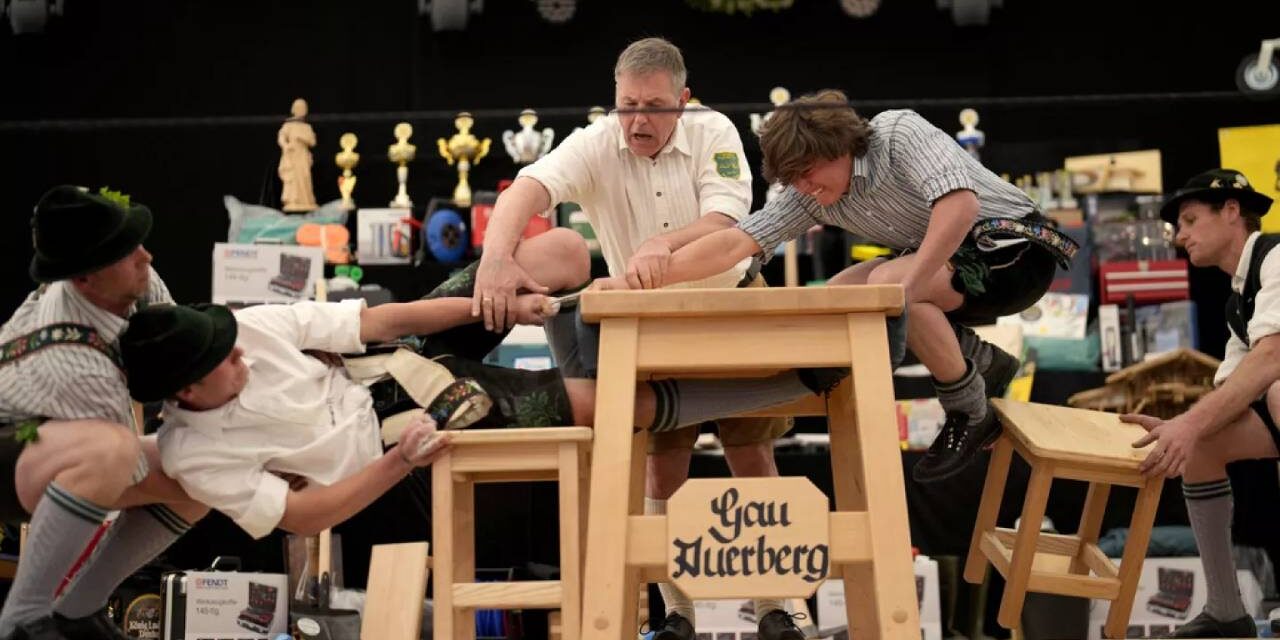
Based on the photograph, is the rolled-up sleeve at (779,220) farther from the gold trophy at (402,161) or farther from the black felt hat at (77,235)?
the gold trophy at (402,161)

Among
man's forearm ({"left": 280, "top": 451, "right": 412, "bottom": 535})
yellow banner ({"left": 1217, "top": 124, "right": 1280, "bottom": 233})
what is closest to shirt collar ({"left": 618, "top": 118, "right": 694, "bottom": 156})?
man's forearm ({"left": 280, "top": 451, "right": 412, "bottom": 535})

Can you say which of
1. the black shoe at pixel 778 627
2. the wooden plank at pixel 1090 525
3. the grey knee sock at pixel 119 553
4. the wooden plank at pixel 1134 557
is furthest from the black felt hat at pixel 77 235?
the wooden plank at pixel 1090 525

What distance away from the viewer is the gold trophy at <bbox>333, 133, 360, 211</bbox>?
6285 millimetres

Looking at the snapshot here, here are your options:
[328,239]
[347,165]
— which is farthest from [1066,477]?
[347,165]

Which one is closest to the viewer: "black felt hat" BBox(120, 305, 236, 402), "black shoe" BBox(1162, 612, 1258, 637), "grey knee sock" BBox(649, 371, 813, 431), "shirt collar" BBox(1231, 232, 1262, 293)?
"black felt hat" BBox(120, 305, 236, 402)

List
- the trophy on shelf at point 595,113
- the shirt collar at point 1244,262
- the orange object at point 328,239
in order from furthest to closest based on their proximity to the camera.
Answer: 1. the orange object at point 328,239
2. the shirt collar at point 1244,262
3. the trophy on shelf at point 595,113

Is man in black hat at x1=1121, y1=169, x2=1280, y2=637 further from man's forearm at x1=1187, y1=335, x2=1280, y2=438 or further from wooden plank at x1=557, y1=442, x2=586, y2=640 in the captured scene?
wooden plank at x1=557, y1=442, x2=586, y2=640

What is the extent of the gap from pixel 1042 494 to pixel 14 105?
17.2 feet

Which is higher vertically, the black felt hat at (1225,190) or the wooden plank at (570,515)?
the black felt hat at (1225,190)

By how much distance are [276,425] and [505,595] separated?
531 millimetres

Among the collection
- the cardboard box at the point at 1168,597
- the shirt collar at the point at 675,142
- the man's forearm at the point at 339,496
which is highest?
the shirt collar at the point at 675,142

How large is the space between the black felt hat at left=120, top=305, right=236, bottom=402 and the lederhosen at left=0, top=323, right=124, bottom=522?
6cm

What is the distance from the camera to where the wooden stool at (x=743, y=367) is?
2.47 meters

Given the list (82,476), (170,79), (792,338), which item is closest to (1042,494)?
(792,338)
